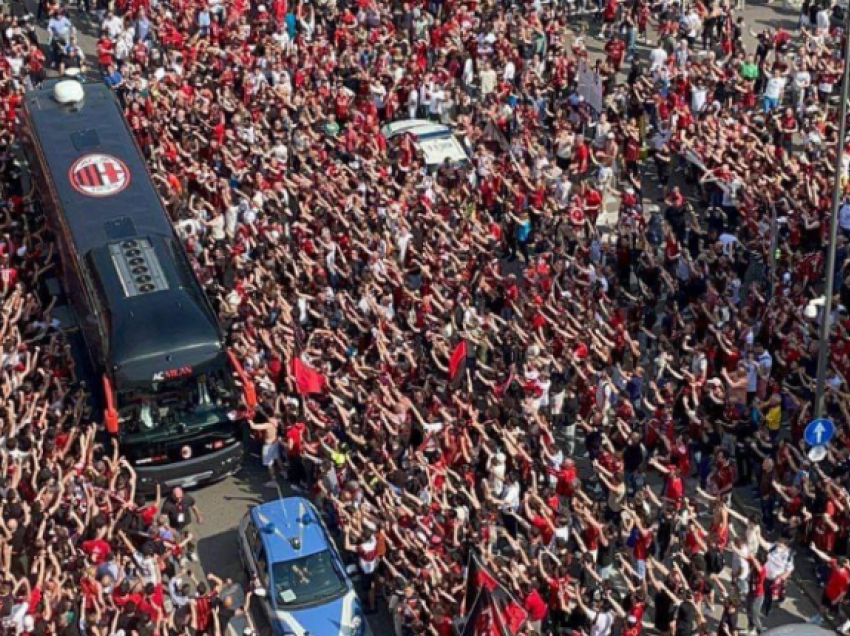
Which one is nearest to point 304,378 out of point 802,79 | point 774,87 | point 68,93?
point 68,93

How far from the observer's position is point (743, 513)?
25.2 metres

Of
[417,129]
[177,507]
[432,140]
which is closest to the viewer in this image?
[177,507]

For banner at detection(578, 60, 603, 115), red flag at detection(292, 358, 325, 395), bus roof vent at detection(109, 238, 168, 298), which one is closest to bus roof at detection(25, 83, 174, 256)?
bus roof vent at detection(109, 238, 168, 298)

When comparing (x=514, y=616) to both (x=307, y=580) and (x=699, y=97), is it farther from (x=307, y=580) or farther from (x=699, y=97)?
(x=699, y=97)

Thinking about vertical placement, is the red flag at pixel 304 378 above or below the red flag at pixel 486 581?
above

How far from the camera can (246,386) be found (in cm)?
2619

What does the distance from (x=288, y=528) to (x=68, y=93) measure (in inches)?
450

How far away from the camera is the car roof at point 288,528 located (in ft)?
77.1

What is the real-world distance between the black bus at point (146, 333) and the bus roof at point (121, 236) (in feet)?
0.07

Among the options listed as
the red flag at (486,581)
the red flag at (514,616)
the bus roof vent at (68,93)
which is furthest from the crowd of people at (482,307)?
the bus roof vent at (68,93)

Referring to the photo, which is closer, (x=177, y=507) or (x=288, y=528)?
(x=288, y=528)

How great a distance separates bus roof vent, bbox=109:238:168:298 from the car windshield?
532 centimetres

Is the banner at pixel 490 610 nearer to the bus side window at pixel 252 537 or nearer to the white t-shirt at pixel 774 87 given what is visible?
the bus side window at pixel 252 537

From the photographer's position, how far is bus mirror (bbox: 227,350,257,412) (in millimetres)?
26172
